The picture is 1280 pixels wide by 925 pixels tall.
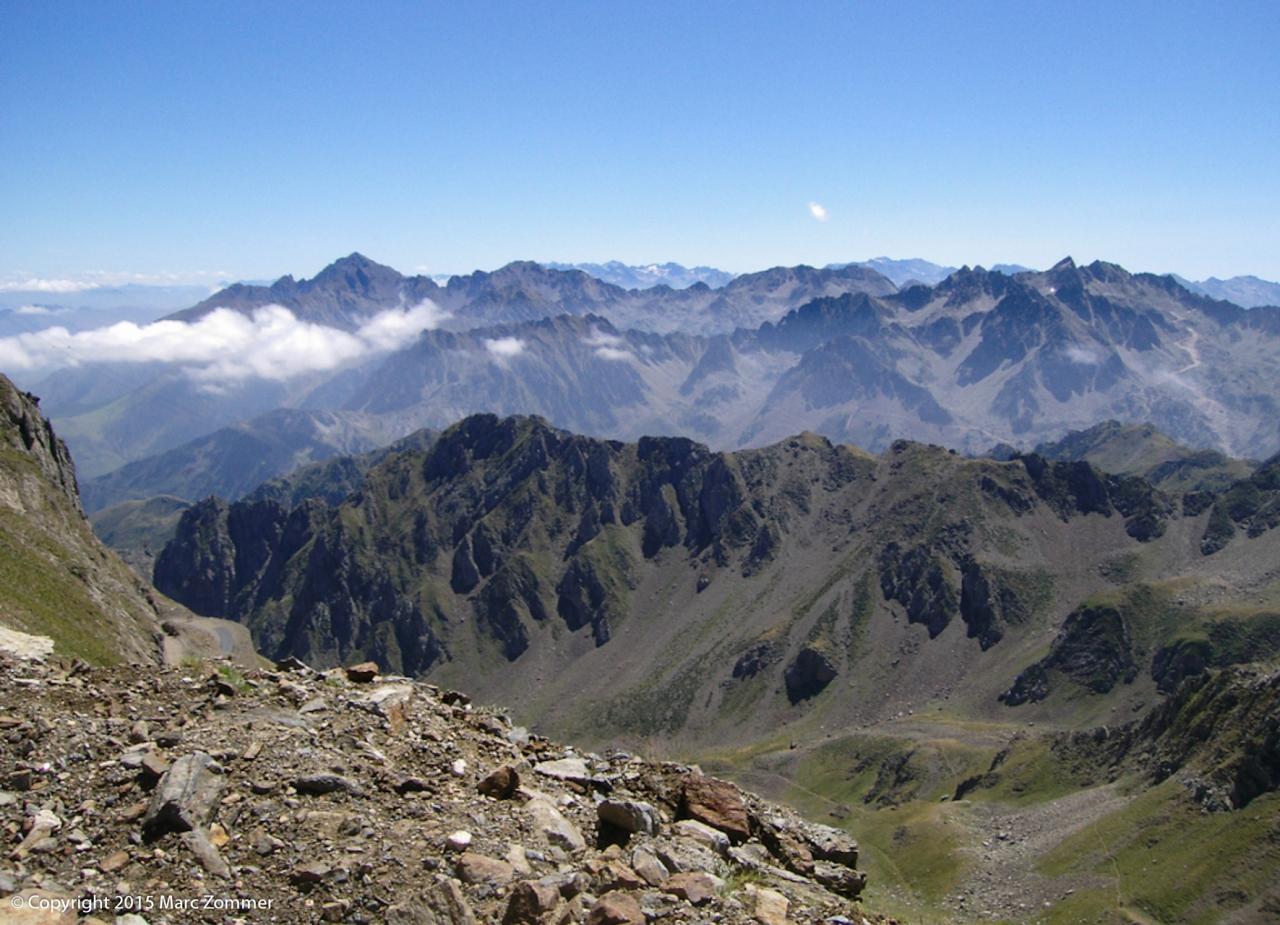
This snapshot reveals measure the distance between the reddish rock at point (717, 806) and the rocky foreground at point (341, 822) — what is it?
6 cm

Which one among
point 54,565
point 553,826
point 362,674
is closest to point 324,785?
point 553,826

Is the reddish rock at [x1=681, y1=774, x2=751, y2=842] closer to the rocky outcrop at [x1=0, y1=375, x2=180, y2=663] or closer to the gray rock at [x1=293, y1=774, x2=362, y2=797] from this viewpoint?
the gray rock at [x1=293, y1=774, x2=362, y2=797]

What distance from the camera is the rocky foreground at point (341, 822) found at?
48.6ft

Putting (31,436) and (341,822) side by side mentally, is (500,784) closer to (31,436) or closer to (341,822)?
(341,822)

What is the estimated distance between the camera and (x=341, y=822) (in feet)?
54.3

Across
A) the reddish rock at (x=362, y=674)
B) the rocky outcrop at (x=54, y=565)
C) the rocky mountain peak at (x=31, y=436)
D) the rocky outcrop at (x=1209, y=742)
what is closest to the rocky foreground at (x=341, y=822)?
the reddish rock at (x=362, y=674)

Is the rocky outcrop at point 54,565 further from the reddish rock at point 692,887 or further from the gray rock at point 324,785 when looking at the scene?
the reddish rock at point 692,887

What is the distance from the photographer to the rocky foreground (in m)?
14.8

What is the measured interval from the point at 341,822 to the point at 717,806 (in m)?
9.38

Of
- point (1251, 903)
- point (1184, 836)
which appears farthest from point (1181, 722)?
point (1251, 903)

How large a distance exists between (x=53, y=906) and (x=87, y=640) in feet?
226

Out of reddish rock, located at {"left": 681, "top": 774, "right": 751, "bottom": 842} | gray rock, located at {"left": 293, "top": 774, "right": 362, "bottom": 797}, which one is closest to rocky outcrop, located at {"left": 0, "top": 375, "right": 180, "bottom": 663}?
gray rock, located at {"left": 293, "top": 774, "right": 362, "bottom": 797}

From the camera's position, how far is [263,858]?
15445 mm

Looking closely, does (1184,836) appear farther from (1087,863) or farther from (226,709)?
(226,709)
